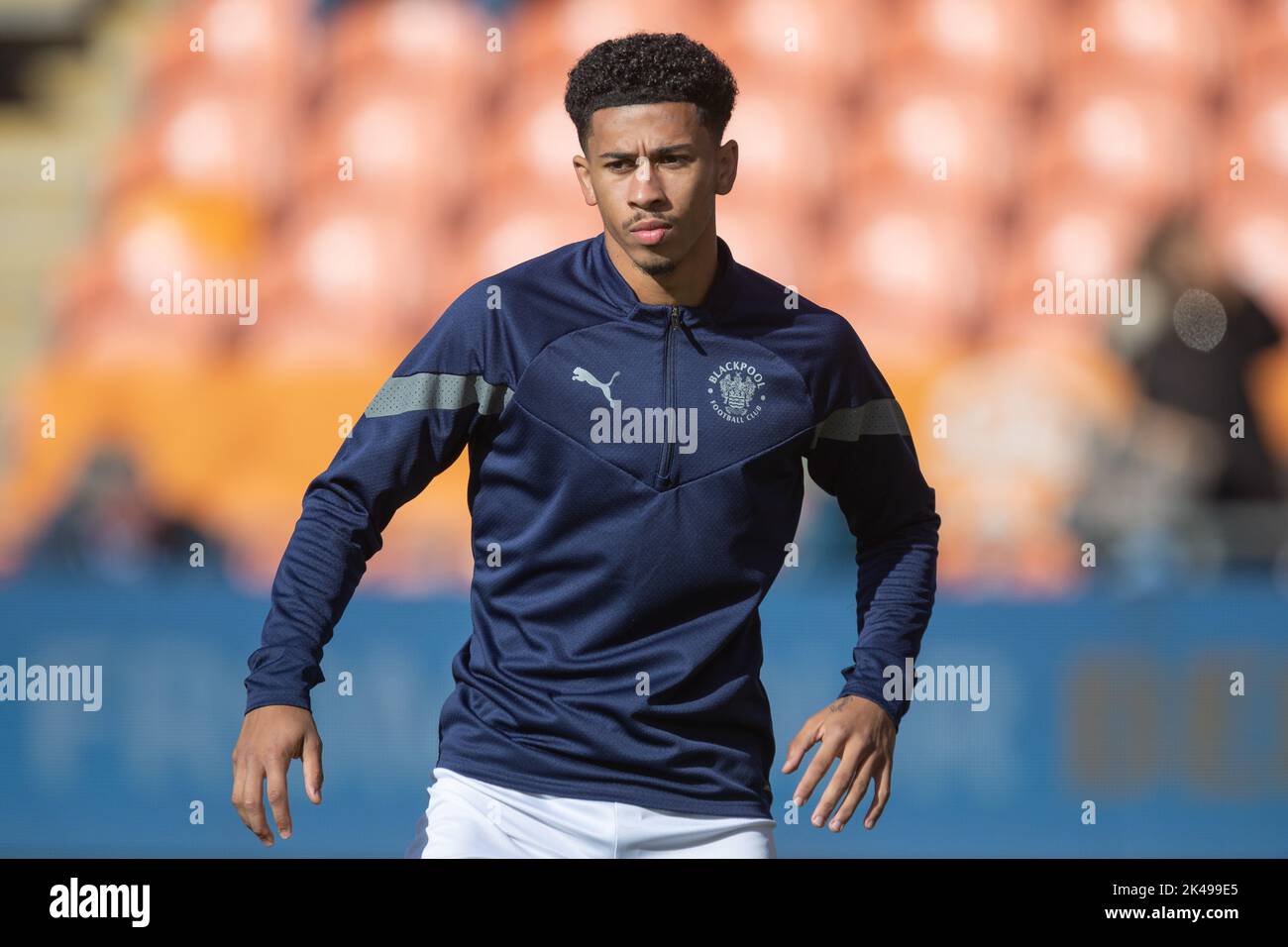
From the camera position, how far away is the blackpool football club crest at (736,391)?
201cm

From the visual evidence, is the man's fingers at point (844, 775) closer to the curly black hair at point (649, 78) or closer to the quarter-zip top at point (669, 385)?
the quarter-zip top at point (669, 385)

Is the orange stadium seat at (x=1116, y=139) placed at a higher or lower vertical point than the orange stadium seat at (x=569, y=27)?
lower

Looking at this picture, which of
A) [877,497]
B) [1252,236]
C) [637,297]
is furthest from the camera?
[1252,236]

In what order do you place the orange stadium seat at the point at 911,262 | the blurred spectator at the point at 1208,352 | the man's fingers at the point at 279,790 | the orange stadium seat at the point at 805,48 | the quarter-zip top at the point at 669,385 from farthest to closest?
the orange stadium seat at the point at 805,48 → the orange stadium seat at the point at 911,262 → the blurred spectator at the point at 1208,352 → the quarter-zip top at the point at 669,385 → the man's fingers at the point at 279,790

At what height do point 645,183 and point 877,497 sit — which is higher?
point 645,183

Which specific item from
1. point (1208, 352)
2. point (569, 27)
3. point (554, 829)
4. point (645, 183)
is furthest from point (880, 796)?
point (569, 27)

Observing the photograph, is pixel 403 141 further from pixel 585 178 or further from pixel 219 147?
pixel 585 178

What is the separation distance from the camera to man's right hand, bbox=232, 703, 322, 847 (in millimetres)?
1731

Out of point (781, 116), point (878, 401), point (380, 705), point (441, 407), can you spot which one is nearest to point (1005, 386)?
point (781, 116)

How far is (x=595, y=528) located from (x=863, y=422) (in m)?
0.43

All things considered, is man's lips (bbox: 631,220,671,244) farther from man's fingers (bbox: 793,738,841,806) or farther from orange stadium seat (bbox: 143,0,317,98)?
orange stadium seat (bbox: 143,0,317,98)

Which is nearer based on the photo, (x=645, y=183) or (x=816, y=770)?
(x=816, y=770)

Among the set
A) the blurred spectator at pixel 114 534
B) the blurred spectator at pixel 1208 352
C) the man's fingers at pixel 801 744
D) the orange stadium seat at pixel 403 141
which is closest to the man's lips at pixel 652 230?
the man's fingers at pixel 801 744

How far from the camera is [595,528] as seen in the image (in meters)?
1.93
